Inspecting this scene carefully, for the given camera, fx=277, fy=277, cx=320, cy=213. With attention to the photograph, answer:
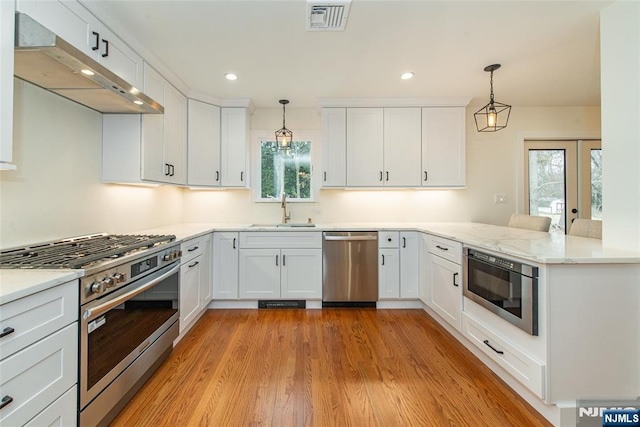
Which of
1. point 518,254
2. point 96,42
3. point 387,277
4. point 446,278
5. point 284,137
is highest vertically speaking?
point 96,42

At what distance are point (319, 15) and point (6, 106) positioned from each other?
1759mm

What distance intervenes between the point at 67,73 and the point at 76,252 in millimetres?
990

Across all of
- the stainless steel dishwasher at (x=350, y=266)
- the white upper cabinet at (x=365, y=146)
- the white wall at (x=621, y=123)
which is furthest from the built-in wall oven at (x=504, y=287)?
the white upper cabinet at (x=365, y=146)

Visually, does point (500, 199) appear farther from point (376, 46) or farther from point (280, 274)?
point (280, 274)

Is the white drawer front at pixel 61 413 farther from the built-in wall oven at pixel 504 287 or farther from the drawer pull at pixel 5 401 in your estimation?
the built-in wall oven at pixel 504 287

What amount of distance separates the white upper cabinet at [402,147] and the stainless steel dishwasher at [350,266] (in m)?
0.84

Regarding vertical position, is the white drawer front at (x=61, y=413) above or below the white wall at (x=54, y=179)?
below

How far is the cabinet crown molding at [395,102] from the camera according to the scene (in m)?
3.39

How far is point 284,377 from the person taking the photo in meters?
1.89

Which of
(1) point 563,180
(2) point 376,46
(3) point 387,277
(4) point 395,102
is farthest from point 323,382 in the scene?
(1) point 563,180

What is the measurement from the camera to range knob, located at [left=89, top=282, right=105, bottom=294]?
52.0 inches

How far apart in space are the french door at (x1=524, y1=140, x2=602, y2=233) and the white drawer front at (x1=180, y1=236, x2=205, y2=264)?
4123mm

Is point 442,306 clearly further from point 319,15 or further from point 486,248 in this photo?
point 319,15

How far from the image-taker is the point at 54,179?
6.17 feet
